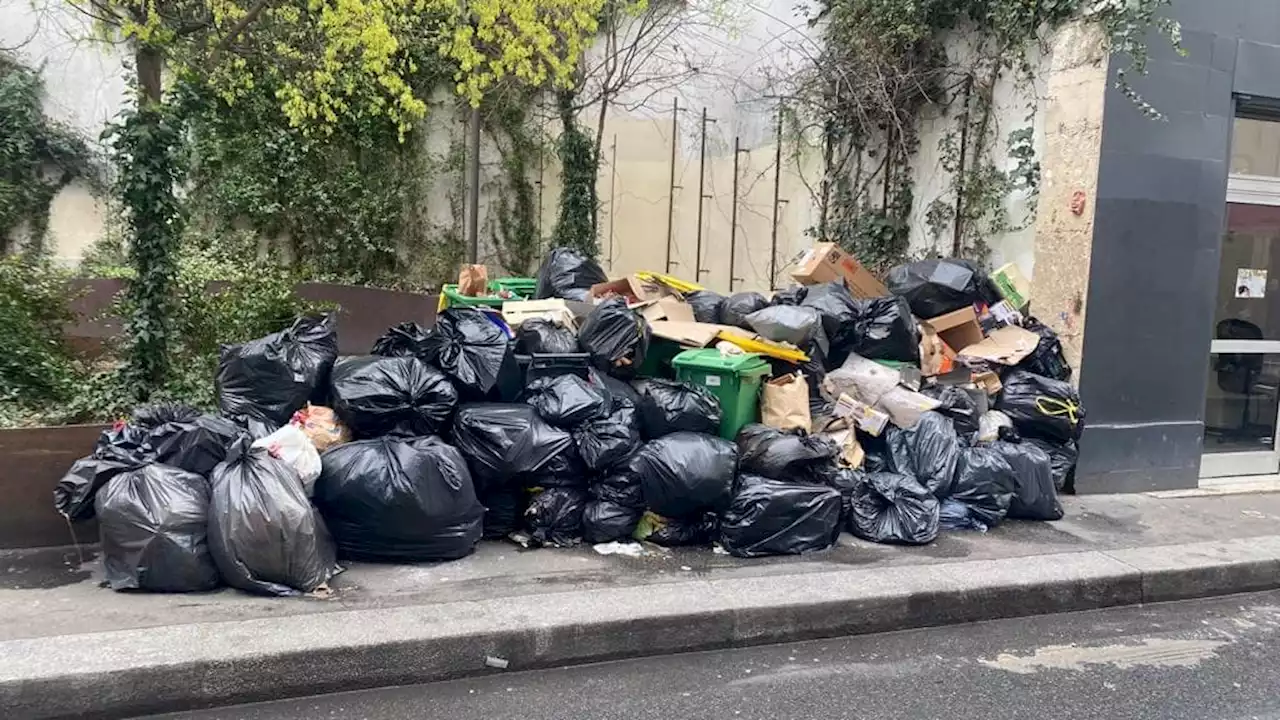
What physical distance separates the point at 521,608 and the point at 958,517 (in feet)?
9.33

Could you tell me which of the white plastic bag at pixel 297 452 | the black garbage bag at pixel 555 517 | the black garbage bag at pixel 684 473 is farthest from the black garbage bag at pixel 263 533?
the black garbage bag at pixel 684 473

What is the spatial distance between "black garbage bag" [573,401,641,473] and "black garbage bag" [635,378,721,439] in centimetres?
13

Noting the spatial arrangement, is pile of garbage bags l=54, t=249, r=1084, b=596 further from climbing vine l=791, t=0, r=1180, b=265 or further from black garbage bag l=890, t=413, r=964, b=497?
climbing vine l=791, t=0, r=1180, b=265

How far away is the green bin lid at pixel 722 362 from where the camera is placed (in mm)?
5082

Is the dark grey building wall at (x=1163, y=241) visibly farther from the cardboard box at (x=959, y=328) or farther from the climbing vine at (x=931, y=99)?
the cardboard box at (x=959, y=328)

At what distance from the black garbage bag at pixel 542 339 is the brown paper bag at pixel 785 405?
1.18 m

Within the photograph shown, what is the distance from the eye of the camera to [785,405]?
5180mm

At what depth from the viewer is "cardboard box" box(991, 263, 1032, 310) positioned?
648 centimetres

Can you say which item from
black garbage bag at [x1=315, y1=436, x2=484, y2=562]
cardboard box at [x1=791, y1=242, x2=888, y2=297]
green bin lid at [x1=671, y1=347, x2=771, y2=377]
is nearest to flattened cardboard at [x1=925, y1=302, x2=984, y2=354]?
cardboard box at [x1=791, y1=242, x2=888, y2=297]

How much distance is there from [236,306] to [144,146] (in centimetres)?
112

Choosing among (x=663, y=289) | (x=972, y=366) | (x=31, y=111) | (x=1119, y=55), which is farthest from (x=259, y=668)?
(x=31, y=111)

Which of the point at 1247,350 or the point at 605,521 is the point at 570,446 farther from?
the point at 1247,350

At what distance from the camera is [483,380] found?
4.86 meters

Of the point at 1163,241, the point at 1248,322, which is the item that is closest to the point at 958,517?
the point at 1163,241
